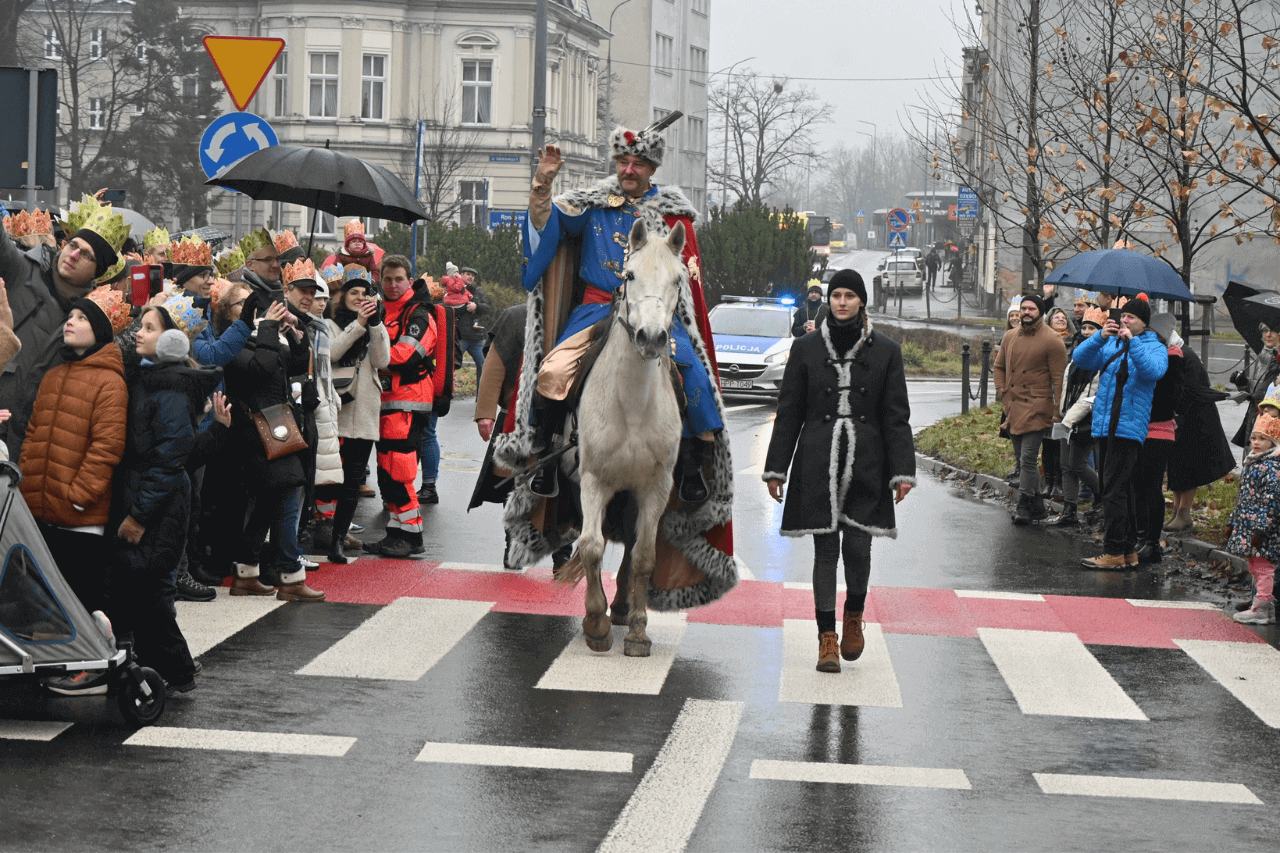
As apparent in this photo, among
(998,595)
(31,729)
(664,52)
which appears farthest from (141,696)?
(664,52)

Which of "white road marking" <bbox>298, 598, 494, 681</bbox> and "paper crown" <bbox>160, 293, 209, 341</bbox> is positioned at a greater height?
"paper crown" <bbox>160, 293, 209, 341</bbox>

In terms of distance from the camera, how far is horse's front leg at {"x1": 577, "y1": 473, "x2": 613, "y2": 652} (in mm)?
8484

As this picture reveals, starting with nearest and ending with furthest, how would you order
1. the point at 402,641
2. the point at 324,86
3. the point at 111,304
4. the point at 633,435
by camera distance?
the point at 111,304
the point at 633,435
the point at 402,641
the point at 324,86

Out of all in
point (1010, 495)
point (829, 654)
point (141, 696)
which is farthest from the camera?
point (1010, 495)

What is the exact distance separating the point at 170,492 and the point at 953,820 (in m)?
3.47

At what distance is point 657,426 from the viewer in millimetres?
8305

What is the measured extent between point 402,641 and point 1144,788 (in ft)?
12.7

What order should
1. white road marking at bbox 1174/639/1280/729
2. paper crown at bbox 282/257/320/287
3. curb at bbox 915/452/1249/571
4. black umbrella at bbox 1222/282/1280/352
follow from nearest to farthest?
white road marking at bbox 1174/639/1280/729
paper crown at bbox 282/257/320/287
curb at bbox 915/452/1249/571
black umbrella at bbox 1222/282/1280/352

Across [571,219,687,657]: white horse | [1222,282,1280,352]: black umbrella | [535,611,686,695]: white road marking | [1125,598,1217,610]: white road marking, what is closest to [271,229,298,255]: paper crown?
[571,219,687,657]: white horse

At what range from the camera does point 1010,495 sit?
1647cm

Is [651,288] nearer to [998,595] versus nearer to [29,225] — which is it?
[29,225]

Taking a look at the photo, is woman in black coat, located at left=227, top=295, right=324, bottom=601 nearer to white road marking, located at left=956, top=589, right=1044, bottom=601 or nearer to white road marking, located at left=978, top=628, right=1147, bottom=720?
white road marking, located at left=978, top=628, right=1147, bottom=720

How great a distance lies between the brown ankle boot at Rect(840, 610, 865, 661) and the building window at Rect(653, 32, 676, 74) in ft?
287

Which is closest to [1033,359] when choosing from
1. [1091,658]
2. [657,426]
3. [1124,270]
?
[1124,270]
